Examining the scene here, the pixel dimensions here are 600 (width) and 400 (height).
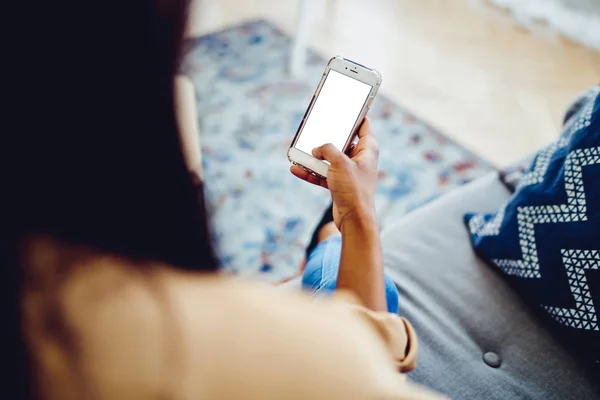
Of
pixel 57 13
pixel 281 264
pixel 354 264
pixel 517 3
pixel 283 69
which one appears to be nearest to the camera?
pixel 57 13

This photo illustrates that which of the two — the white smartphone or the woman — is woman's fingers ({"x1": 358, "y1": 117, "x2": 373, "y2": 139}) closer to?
the white smartphone

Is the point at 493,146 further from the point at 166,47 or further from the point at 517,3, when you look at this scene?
the point at 166,47

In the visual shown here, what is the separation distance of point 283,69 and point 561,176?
1357 millimetres

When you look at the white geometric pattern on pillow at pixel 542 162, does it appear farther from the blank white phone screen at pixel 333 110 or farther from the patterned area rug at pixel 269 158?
the patterned area rug at pixel 269 158

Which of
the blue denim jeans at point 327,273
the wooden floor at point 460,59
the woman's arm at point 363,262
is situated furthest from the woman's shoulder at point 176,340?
the wooden floor at point 460,59

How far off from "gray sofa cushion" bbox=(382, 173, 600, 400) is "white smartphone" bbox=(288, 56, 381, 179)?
0.24 meters

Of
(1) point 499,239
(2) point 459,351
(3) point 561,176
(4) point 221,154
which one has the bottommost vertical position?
(4) point 221,154

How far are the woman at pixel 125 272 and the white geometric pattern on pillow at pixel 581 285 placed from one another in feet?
1.52

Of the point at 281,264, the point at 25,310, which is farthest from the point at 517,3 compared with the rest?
the point at 25,310

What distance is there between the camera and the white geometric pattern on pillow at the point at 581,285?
2.25ft

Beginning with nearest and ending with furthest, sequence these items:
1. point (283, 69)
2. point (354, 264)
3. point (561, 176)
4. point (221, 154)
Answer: point (354, 264), point (561, 176), point (221, 154), point (283, 69)

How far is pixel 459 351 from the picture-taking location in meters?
A: 0.76

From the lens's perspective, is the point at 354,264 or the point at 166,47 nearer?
the point at 166,47

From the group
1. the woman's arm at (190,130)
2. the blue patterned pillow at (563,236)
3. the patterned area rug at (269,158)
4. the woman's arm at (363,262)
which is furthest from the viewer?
the patterned area rug at (269,158)
